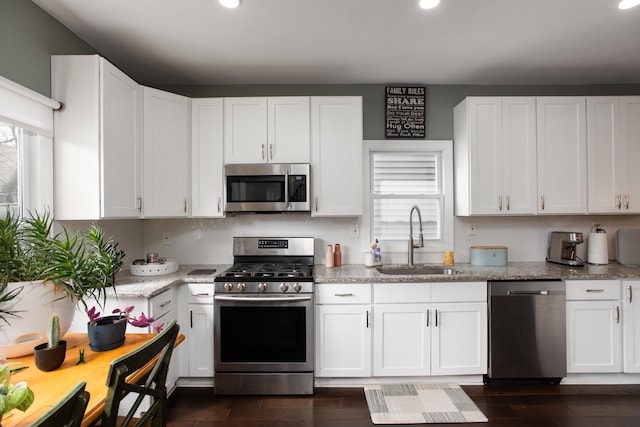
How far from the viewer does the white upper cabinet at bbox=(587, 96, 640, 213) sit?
2.90m

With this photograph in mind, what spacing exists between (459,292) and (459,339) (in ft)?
1.20

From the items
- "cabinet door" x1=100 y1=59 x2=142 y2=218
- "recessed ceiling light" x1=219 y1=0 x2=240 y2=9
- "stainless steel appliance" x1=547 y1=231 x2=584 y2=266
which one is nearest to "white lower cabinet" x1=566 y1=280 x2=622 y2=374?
"stainless steel appliance" x1=547 y1=231 x2=584 y2=266

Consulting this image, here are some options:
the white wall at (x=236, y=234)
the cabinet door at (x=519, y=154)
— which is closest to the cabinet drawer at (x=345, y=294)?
the white wall at (x=236, y=234)

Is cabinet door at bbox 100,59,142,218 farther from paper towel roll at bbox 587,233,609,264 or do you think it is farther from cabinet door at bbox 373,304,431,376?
paper towel roll at bbox 587,233,609,264

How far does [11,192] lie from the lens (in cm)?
196

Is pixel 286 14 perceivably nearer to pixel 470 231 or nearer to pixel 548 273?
pixel 470 231

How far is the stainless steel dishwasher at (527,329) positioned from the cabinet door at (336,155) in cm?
135

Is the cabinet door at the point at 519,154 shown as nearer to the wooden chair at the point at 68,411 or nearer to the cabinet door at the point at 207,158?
the cabinet door at the point at 207,158

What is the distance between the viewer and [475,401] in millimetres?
2434

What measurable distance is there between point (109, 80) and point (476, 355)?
3304 mm

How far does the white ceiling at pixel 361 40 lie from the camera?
6.66 feet

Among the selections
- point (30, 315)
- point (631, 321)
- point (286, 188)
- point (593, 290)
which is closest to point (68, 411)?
point (30, 315)

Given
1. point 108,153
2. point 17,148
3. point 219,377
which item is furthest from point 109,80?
point 219,377

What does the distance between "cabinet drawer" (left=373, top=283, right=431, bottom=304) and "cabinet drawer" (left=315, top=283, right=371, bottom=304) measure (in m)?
0.07
